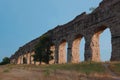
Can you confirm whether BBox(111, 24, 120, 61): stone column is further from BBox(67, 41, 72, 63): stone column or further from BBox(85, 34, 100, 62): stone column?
BBox(67, 41, 72, 63): stone column

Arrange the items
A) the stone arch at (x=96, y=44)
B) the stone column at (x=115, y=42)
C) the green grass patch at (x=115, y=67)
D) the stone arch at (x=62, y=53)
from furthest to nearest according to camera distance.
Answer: the stone arch at (x=62, y=53) → the stone arch at (x=96, y=44) → the stone column at (x=115, y=42) → the green grass patch at (x=115, y=67)

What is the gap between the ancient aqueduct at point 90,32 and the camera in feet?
81.6

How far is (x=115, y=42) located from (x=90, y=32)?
3801 mm

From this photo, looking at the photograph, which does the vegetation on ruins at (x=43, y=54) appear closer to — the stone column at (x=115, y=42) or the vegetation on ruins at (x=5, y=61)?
the stone column at (x=115, y=42)

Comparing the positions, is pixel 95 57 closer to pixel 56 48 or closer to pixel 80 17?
pixel 80 17

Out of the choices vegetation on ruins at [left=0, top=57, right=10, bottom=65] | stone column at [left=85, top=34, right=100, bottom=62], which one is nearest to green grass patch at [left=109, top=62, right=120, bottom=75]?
stone column at [left=85, top=34, right=100, bottom=62]

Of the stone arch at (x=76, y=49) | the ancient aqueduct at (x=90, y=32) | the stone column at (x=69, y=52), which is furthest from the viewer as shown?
the stone column at (x=69, y=52)

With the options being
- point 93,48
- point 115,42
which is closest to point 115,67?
point 115,42

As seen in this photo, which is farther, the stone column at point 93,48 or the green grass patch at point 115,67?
the stone column at point 93,48

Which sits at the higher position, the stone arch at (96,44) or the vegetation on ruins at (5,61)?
the stone arch at (96,44)

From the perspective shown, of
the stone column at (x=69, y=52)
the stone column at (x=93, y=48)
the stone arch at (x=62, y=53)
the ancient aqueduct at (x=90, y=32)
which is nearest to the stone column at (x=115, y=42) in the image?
the ancient aqueduct at (x=90, y=32)

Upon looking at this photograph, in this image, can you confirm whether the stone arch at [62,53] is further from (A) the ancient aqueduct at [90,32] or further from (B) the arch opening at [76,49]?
(B) the arch opening at [76,49]

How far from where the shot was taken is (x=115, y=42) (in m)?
24.8

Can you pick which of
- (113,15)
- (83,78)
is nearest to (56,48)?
(113,15)
